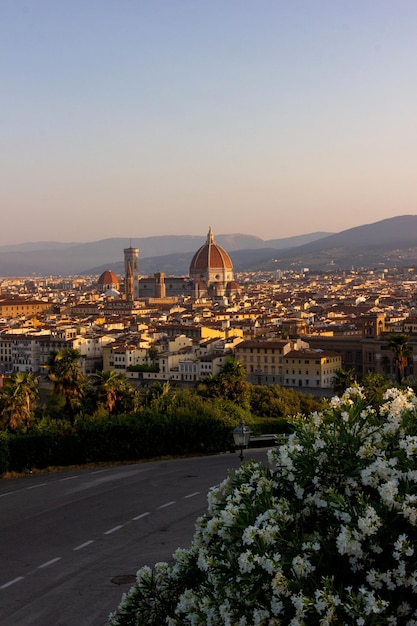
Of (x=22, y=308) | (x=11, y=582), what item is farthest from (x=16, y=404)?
(x=22, y=308)

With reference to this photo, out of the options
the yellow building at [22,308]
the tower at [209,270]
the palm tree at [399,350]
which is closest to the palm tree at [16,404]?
the palm tree at [399,350]

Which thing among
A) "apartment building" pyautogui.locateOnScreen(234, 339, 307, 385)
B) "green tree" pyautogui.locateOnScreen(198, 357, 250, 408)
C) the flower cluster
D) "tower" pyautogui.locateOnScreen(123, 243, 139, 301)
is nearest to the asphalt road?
the flower cluster

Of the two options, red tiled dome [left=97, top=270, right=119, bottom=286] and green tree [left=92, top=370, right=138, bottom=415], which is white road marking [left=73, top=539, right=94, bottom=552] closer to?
green tree [left=92, top=370, right=138, bottom=415]

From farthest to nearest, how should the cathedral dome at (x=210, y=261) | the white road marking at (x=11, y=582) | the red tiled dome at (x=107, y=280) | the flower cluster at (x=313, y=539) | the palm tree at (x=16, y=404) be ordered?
the red tiled dome at (x=107, y=280) → the cathedral dome at (x=210, y=261) → the palm tree at (x=16, y=404) → the white road marking at (x=11, y=582) → the flower cluster at (x=313, y=539)

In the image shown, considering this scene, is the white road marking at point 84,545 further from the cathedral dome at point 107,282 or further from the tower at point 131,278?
the cathedral dome at point 107,282

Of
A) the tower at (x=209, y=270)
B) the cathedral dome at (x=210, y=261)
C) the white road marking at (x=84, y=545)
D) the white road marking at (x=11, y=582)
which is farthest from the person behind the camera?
the cathedral dome at (x=210, y=261)

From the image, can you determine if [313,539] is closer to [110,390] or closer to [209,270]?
[110,390]

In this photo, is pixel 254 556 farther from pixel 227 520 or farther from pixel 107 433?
pixel 107 433
